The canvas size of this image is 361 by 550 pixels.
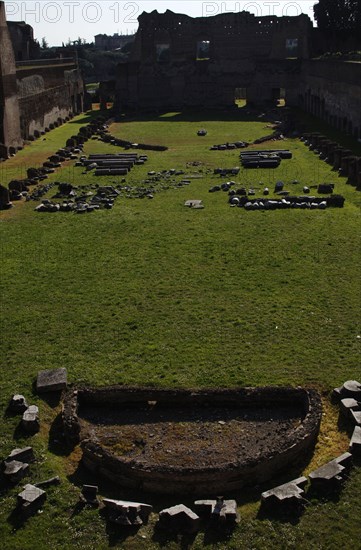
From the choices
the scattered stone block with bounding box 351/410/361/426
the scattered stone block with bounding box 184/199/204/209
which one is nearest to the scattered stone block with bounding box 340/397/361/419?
the scattered stone block with bounding box 351/410/361/426

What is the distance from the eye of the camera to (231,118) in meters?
41.6

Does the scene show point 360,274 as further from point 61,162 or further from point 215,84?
point 215,84

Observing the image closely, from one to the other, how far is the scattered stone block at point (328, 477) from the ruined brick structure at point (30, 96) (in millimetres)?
23801

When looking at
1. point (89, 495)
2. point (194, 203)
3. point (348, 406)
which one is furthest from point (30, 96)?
point (89, 495)

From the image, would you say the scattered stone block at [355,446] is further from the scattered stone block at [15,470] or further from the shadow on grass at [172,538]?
the scattered stone block at [15,470]

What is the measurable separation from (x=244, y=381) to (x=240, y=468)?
2.25 metres

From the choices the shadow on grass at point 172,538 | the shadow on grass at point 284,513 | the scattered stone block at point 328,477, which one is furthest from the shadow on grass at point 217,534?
the scattered stone block at point 328,477

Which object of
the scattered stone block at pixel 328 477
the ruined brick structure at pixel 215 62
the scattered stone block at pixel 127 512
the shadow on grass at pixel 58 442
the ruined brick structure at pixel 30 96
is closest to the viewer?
the scattered stone block at pixel 127 512

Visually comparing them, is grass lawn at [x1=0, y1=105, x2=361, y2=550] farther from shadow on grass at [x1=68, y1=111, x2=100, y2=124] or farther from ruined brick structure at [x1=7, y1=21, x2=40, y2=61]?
ruined brick structure at [x1=7, y1=21, x2=40, y2=61]

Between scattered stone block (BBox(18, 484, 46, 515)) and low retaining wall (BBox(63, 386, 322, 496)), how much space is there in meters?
0.75

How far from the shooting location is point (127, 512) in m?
7.11

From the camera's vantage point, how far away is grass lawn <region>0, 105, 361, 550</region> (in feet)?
23.7

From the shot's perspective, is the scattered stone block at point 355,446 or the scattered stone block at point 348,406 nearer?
the scattered stone block at point 355,446

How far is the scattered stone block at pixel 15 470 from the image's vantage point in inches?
305
